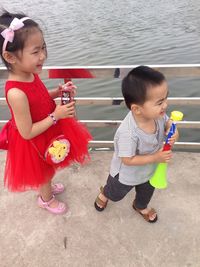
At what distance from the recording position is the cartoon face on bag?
2.21 m

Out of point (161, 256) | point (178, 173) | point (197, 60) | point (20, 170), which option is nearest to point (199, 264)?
point (161, 256)

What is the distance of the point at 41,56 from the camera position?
193 cm

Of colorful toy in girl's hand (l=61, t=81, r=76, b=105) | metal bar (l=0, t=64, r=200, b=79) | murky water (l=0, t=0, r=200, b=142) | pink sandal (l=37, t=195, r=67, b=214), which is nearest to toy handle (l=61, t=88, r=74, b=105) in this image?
colorful toy in girl's hand (l=61, t=81, r=76, b=105)

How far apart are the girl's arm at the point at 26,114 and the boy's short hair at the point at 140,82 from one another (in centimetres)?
50

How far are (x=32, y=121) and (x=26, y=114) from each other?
0.18 m

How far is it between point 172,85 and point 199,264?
544 cm

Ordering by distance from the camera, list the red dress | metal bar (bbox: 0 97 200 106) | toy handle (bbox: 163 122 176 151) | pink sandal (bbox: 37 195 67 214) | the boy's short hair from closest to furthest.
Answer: the boy's short hair
toy handle (bbox: 163 122 176 151)
the red dress
pink sandal (bbox: 37 195 67 214)
metal bar (bbox: 0 97 200 106)

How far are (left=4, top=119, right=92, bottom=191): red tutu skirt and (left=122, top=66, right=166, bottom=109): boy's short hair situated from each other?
2.52ft

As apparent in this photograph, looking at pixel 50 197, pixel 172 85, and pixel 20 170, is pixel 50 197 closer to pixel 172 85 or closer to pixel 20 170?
pixel 20 170

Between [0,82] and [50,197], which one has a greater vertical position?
[50,197]

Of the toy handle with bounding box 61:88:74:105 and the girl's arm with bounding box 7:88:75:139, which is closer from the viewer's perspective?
the girl's arm with bounding box 7:88:75:139

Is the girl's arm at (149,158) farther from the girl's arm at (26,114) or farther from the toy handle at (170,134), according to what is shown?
the girl's arm at (26,114)

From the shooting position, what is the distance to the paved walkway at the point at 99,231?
7.30 ft

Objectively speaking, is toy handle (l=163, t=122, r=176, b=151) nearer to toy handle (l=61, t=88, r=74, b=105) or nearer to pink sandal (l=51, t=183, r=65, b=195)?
toy handle (l=61, t=88, r=74, b=105)
